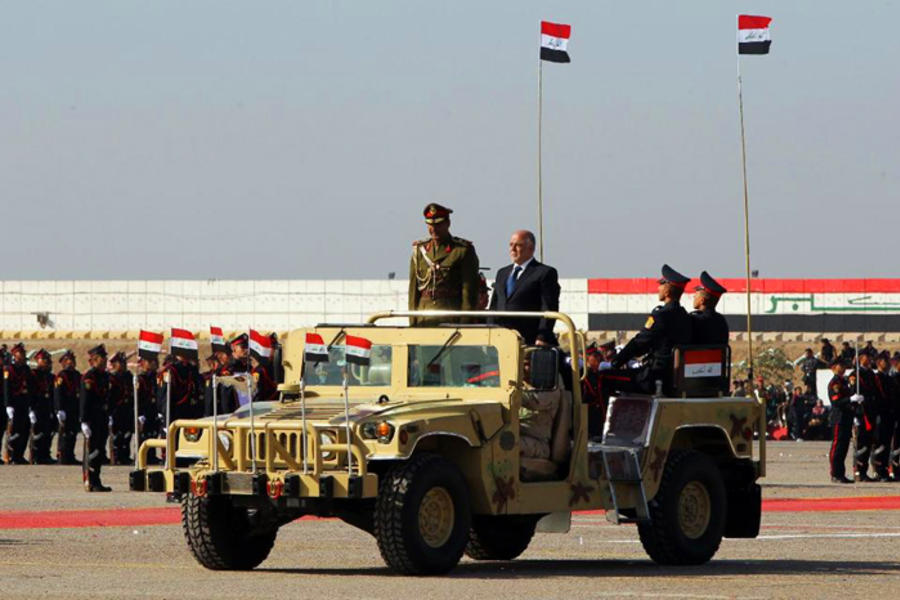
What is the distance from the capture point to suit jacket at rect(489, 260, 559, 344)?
50.6 feet

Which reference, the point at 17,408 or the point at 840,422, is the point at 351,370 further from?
the point at 17,408

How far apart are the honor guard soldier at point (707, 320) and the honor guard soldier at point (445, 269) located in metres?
1.80

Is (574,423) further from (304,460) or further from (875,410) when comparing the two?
(875,410)

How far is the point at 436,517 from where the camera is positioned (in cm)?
1381

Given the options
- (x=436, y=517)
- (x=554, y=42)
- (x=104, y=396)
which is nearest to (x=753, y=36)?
(x=554, y=42)

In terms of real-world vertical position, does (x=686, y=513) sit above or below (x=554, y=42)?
below

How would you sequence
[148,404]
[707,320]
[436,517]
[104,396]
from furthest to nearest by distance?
[148,404], [104,396], [707,320], [436,517]

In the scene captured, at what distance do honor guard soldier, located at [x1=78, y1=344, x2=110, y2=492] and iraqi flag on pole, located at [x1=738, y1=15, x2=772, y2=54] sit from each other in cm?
2590

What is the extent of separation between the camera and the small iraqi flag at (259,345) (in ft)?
79.5

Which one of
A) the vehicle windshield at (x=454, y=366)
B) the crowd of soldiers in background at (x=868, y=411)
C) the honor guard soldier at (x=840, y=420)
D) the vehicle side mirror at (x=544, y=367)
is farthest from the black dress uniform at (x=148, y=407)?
the vehicle side mirror at (x=544, y=367)

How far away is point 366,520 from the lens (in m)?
14.0

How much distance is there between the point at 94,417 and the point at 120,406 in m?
3.27

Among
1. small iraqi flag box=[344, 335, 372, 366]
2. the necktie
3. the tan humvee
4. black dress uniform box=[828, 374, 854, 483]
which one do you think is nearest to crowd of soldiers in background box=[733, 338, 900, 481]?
black dress uniform box=[828, 374, 854, 483]

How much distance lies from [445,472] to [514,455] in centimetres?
86
